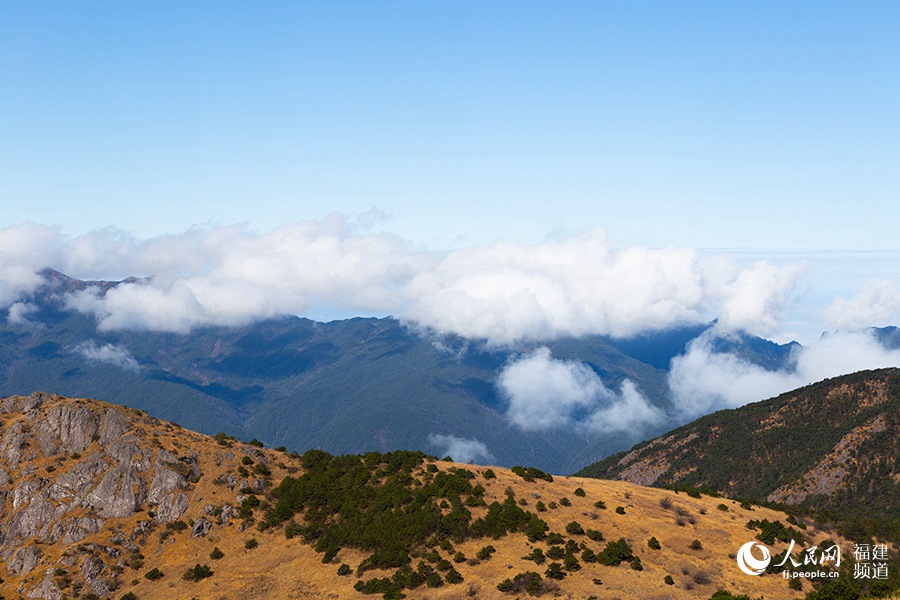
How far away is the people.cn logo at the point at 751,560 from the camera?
9706 centimetres

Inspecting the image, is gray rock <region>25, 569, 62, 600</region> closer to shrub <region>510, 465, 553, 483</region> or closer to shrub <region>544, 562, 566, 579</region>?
shrub <region>544, 562, 566, 579</region>

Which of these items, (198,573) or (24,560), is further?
(24,560)

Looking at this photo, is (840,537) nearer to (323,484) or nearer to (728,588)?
(728,588)

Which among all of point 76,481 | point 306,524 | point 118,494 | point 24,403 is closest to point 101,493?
point 118,494

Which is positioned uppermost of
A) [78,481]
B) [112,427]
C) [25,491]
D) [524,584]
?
[112,427]

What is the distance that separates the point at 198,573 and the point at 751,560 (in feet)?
257

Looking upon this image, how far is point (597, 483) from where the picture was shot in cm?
13700

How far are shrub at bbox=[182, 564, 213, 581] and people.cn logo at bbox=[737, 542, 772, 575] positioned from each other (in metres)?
75.0

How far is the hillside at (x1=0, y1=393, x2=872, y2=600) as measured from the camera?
96438mm

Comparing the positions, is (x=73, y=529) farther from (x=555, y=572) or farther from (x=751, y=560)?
(x=751, y=560)

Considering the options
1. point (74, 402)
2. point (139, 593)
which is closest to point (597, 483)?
point (139, 593)

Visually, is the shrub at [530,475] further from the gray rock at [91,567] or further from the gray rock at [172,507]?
the gray rock at [91,567]

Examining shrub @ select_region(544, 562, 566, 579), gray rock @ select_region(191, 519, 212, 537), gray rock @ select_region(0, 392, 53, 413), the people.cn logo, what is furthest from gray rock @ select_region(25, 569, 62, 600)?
the people.cn logo

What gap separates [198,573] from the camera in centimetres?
10344
